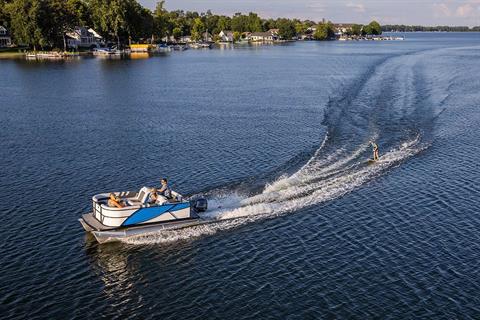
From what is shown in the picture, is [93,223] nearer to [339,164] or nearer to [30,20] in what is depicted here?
[339,164]

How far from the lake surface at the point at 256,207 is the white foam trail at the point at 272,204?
0.50 feet

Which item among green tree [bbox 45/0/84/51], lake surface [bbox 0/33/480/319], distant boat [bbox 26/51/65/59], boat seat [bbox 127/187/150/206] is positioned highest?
green tree [bbox 45/0/84/51]

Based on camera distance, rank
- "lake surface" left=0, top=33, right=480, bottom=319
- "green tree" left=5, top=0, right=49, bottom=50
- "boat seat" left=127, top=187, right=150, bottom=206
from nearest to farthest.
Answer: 1. "lake surface" left=0, top=33, right=480, bottom=319
2. "boat seat" left=127, top=187, right=150, bottom=206
3. "green tree" left=5, top=0, right=49, bottom=50

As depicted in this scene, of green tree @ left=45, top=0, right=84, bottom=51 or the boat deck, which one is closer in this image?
the boat deck

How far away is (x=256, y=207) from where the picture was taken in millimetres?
40031

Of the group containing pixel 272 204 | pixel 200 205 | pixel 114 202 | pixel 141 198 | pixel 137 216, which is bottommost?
pixel 272 204

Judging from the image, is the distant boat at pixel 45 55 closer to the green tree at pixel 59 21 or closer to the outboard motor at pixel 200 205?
the green tree at pixel 59 21

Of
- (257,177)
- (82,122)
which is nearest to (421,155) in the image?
(257,177)

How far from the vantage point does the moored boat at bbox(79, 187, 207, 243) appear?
3559cm

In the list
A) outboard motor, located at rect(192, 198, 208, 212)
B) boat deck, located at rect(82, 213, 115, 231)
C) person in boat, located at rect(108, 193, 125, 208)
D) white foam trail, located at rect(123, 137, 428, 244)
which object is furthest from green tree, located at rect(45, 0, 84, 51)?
outboard motor, located at rect(192, 198, 208, 212)

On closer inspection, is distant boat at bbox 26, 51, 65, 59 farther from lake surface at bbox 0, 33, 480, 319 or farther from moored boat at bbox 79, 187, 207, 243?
moored boat at bbox 79, 187, 207, 243

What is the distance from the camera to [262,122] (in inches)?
2768

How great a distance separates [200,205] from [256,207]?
4182 millimetres

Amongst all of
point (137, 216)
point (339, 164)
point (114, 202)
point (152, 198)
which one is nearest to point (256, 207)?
point (152, 198)
